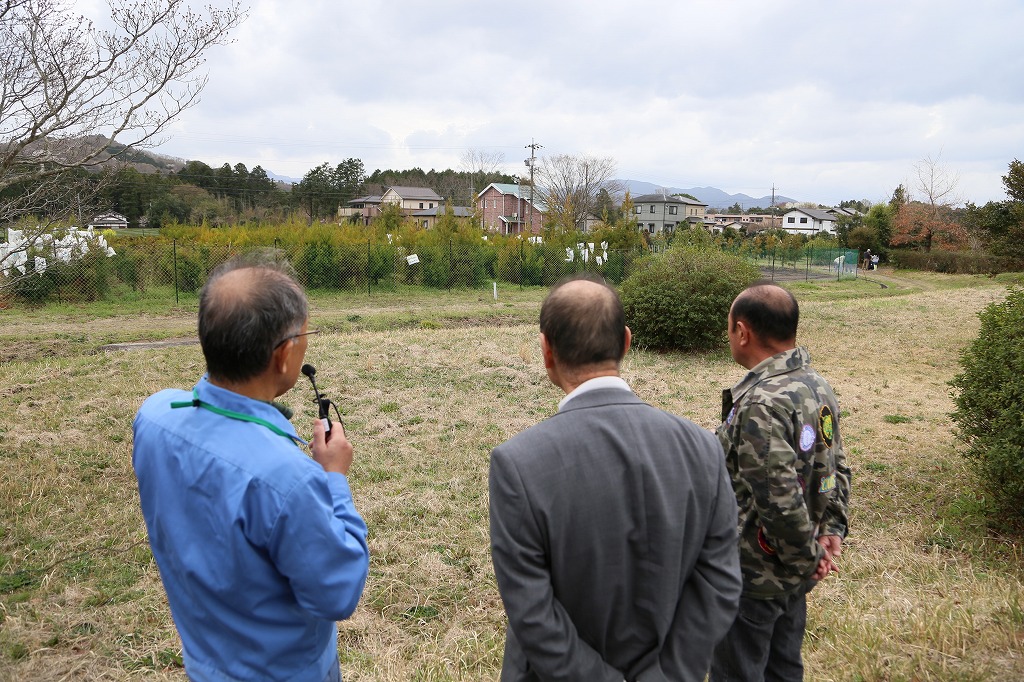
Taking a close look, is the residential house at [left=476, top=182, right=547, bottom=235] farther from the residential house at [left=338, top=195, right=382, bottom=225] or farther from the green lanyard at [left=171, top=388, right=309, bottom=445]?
the green lanyard at [left=171, top=388, right=309, bottom=445]

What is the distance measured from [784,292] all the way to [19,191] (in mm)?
6543

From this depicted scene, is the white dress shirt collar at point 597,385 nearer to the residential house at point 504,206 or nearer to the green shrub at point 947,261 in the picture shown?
the green shrub at point 947,261

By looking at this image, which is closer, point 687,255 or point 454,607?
point 454,607

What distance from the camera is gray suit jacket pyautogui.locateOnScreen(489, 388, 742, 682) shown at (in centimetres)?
137

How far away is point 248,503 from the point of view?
132 centimetres

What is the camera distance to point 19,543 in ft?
14.2

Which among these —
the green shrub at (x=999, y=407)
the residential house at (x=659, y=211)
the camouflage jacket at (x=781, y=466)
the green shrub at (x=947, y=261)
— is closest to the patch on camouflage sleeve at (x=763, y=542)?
the camouflage jacket at (x=781, y=466)

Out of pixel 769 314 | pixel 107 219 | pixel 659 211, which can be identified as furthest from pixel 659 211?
pixel 769 314

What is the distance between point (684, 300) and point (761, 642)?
30.0ft

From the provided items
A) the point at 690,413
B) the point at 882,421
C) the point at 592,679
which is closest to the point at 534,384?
the point at 690,413

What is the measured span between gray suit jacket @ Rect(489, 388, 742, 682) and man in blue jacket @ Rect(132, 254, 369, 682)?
0.36m

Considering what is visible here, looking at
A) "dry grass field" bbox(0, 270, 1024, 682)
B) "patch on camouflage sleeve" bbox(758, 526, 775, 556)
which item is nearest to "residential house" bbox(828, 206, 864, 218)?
"dry grass field" bbox(0, 270, 1024, 682)

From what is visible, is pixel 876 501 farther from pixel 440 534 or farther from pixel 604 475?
pixel 604 475

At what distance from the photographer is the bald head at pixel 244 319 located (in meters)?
1.40
